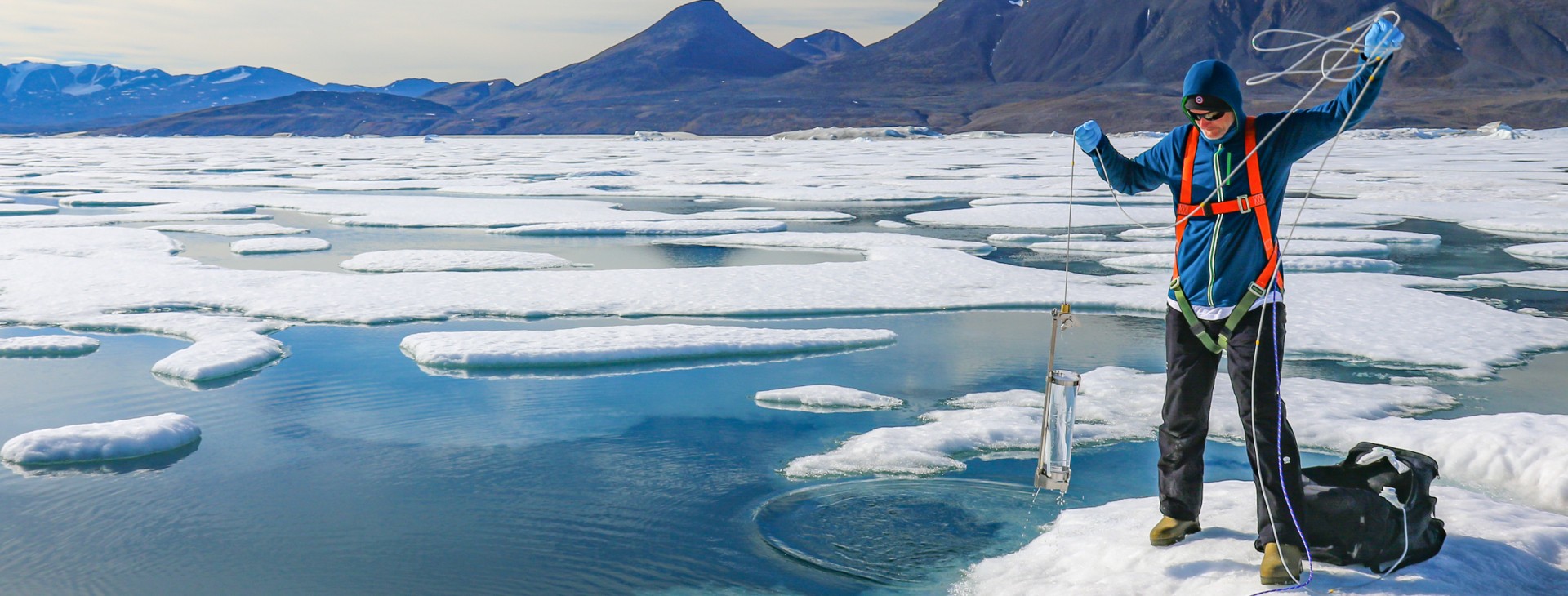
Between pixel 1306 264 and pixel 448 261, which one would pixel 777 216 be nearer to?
pixel 448 261

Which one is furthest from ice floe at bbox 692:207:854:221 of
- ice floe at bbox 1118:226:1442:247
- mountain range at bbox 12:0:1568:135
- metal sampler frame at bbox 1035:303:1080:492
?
mountain range at bbox 12:0:1568:135

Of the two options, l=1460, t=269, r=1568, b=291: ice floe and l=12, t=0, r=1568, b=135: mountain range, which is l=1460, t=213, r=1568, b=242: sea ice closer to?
l=1460, t=269, r=1568, b=291: ice floe

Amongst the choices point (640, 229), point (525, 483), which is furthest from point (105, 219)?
point (525, 483)

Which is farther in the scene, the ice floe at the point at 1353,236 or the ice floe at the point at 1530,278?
the ice floe at the point at 1353,236

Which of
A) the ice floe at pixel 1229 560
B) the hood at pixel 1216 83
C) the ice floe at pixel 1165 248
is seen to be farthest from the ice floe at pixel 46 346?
the ice floe at pixel 1165 248

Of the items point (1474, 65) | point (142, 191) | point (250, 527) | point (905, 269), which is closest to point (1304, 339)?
point (905, 269)

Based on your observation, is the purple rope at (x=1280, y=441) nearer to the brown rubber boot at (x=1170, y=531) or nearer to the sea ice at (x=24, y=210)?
the brown rubber boot at (x=1170, y=531)
